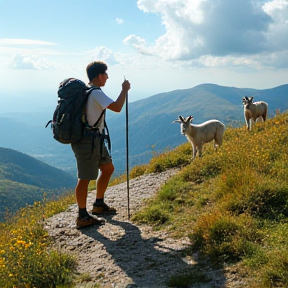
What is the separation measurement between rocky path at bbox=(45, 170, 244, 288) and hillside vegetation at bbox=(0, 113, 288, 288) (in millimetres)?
225

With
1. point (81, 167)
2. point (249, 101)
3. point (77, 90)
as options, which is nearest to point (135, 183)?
point (81, 167)

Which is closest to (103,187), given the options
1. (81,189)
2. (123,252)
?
(81,189)

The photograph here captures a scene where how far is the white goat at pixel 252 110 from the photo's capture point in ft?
53.3

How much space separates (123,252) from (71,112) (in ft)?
8.77

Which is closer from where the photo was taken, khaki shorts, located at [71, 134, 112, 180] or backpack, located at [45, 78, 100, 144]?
backpack, located at [45, 78, 100, 144]

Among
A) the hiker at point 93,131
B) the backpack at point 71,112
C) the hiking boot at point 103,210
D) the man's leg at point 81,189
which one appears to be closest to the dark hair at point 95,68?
the hiker at point 93,131

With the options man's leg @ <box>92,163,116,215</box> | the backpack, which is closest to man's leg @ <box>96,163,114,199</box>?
man's leg @ <box>92,163,116,215</box>

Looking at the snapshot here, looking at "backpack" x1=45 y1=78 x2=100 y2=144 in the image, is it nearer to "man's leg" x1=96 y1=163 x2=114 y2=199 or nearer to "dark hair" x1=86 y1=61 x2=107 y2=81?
"dark hair" x1=86 y1=61 x2=107 y2=81

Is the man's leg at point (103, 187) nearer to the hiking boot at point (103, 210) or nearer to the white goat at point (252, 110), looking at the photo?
the hiking boot at point (103, 210)

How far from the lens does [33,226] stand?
7.40m

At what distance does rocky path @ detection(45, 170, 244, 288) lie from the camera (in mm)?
4602

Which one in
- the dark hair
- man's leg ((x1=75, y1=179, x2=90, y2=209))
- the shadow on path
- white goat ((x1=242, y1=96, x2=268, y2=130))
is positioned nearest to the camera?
the shadow on path

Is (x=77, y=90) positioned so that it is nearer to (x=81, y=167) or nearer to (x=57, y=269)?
(x=81, y=167)

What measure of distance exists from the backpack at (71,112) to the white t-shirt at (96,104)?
0.32 ft
